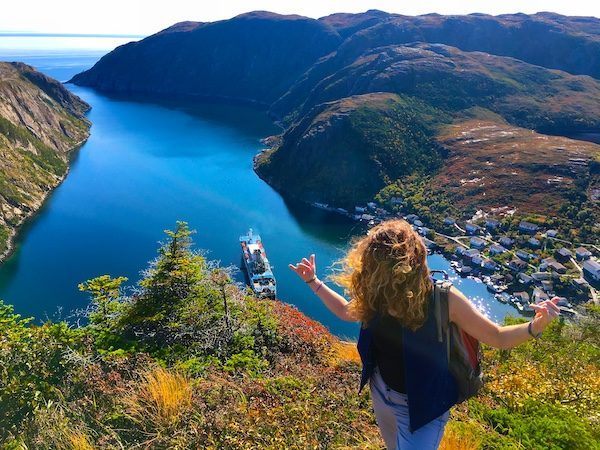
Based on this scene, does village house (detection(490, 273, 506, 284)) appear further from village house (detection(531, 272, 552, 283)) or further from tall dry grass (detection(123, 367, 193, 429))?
tall dry grass (detection(123, 367, 193, 429))

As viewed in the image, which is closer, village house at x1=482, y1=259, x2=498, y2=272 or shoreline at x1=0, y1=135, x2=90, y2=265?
village house at x1=482, y1=259, x2=498, y2=272

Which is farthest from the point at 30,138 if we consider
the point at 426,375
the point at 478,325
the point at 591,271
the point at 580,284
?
the point at 478,325

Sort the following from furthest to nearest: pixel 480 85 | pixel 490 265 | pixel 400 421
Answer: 1. pixel 480 85
2. pixel 490 265
3. pixel 400 421

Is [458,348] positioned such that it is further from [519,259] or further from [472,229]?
[472,229]

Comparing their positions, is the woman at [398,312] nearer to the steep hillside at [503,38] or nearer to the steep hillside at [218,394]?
the steep hillside at [218,394]

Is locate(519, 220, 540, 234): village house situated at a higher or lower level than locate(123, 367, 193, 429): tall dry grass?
lower

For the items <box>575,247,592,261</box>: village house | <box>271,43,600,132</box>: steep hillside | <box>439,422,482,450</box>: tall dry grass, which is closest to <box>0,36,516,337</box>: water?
<box>575,247,592,261</box>: village house
